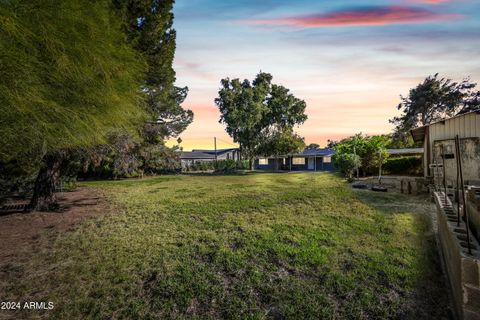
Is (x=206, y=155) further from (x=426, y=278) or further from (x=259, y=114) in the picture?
(x=426, y=278)

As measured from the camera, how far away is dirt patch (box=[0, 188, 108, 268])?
17.5 ft

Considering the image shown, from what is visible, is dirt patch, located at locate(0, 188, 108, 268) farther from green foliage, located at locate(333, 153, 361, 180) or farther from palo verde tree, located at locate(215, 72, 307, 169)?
palo verde tree, located at locate(215, 72, 307, 169)

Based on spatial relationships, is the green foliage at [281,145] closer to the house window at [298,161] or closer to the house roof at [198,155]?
the house window at [298,161]

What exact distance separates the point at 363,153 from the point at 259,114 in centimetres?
1719

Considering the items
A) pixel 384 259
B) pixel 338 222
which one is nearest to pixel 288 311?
pixel 384 259

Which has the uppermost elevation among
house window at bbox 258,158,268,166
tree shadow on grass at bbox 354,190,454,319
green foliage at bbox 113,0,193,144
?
green foliage at bbox 113,0,193,144

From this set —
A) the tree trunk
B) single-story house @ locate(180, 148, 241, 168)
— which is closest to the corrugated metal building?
the tree trunk

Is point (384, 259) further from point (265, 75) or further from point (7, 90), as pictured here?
point (265, 75)

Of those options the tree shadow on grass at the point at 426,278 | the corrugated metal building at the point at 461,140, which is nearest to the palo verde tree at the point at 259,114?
the corrugated metal building at the point at 461,140

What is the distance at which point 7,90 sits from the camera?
10.5 ft

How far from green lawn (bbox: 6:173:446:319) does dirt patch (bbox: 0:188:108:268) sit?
0.45m

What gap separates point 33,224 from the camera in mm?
7137

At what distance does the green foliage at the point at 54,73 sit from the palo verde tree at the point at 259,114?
25634 mm

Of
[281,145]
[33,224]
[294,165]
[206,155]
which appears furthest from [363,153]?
[206,155]
